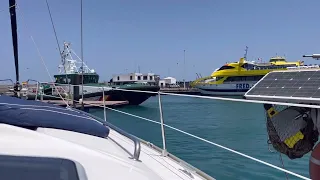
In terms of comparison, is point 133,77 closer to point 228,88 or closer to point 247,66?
point 228,88

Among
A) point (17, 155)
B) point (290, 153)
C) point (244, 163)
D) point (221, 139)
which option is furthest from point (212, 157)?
point (17, 155)

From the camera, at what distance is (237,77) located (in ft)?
144

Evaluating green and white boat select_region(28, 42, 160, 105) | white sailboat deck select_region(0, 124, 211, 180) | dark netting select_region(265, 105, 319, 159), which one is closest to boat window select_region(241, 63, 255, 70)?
green and white boat select_region(28, 42, 160, 105)

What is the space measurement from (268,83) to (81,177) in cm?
253

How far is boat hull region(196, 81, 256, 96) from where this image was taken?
4278 cm

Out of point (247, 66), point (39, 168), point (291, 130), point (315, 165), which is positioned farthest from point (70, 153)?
point (247, 66)

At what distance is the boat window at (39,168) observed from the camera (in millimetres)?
986

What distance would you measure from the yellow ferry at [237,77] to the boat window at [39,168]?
42.8 meters

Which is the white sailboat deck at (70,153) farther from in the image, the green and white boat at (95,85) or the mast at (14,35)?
the green and white boat at (95,85)

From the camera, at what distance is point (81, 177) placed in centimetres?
103

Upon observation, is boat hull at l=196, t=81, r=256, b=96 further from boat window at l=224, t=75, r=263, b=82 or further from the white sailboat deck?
the white sailboat deck

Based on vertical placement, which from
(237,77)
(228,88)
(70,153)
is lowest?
(228,88)

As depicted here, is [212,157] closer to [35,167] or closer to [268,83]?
[268,83]

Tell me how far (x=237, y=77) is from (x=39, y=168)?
44469mm
